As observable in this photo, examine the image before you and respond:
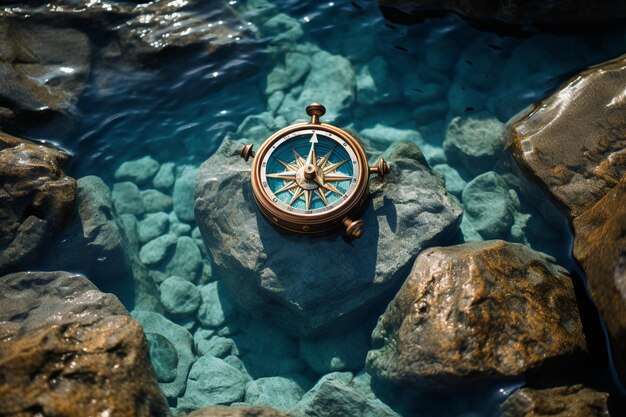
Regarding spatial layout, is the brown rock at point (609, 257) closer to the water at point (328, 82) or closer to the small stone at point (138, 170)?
the water at point (328, 82)

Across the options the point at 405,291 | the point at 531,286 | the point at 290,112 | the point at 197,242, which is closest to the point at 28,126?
the point at 197,242

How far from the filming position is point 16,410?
3.76m

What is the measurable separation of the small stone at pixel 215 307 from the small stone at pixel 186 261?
0.28m

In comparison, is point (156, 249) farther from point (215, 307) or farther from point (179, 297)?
point (215, 307)

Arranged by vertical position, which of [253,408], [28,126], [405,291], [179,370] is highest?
[28,126]

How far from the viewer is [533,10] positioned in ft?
21.0

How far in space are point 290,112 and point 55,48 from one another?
2939mm

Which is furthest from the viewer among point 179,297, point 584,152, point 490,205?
point 179,297

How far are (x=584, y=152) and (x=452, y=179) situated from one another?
149 centimetres

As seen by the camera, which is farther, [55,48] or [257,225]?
[55,48]

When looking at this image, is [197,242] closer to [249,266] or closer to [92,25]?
[249,266]

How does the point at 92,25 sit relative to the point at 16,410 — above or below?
above

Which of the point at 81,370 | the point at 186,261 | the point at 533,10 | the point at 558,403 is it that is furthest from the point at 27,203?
the point at 533,10

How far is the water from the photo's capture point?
6.39 meters
